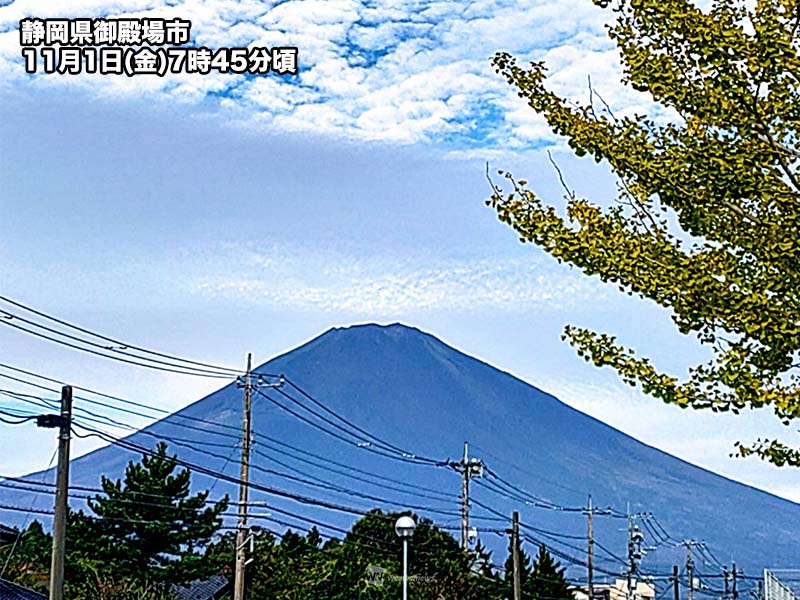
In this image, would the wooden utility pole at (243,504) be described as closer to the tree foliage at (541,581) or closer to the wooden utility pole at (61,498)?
the wooden utility pole at (61,498)

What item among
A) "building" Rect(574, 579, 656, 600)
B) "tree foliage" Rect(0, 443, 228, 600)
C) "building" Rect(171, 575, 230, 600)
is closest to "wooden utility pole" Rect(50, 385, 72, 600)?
"tree foliage" Rect(0, 443, 228, 600)

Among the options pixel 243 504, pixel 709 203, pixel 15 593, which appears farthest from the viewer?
pixel 15 593

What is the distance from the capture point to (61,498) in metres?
19.6

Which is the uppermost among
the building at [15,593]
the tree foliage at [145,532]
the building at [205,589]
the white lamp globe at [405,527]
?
the tree foliage at [145,532]

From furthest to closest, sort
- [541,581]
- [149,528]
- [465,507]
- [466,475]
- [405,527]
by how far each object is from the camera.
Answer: [541,581] < [149,528] < [466,475] < [465,507] < [405,527]

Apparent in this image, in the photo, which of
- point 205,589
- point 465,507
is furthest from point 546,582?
point 205,589

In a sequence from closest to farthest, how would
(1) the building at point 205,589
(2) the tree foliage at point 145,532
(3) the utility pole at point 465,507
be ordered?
(3) the utility pole at point 465,507, (2) the tree foliage at point 145,532, (1) the building at point 205,589

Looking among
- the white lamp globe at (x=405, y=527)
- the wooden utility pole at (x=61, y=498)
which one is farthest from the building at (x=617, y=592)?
the wooden utility pole at (x=61, y=498)

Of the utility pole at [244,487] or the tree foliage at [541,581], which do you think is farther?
the tree foliage at [541,581]

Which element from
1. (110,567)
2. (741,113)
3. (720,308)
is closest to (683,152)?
(741,113)

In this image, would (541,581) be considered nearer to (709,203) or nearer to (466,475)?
(466,475)

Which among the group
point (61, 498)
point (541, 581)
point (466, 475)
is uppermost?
point (466, 475)

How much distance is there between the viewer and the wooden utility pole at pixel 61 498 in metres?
19.7

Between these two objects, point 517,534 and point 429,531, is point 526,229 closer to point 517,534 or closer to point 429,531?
point 517,534
